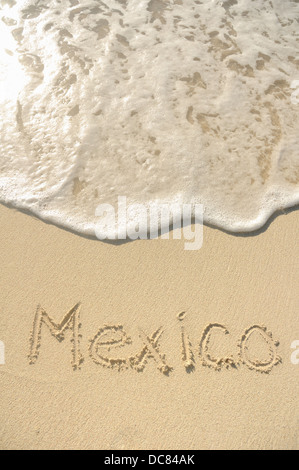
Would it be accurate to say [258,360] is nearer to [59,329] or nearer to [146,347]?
[146,347]

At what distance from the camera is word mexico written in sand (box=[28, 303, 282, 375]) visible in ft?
6.31

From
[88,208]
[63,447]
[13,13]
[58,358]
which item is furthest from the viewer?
[13,13]

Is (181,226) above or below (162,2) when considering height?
below

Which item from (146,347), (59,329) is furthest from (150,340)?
(59,329)

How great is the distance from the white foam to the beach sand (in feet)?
0.85

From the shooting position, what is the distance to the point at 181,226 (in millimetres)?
2426

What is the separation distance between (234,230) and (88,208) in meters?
0.96

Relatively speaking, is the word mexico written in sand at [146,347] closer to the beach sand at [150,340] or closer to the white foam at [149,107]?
the beach sand at [150,340]

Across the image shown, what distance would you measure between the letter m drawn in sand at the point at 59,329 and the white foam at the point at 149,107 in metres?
0.58

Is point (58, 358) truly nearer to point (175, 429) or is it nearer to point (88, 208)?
point (175, 429)

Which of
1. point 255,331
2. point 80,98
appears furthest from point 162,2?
point 255,331

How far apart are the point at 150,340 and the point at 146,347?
41 millimetres

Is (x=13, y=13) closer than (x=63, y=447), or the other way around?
(x=63, y=447)

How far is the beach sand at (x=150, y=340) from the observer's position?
1744mm
